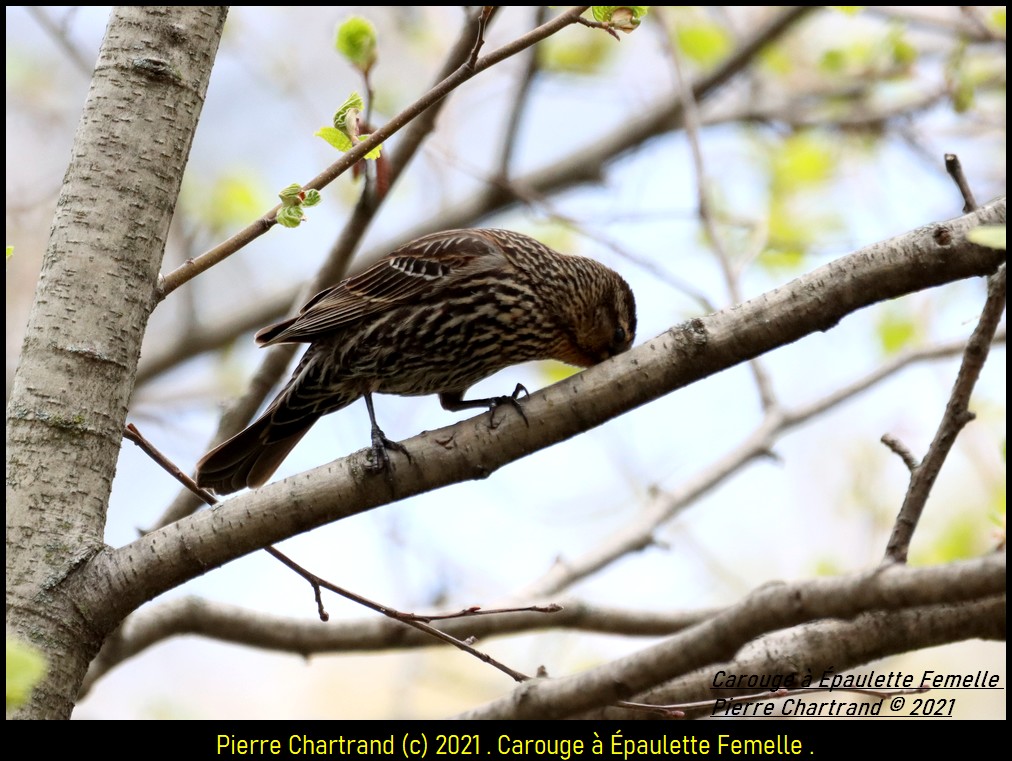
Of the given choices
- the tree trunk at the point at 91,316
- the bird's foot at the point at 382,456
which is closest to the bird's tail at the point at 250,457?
the tree trunk at the point at 91,316

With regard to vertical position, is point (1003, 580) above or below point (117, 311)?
below

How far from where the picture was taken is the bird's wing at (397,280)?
12.3 ft

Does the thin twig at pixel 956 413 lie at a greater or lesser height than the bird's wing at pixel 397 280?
lesser

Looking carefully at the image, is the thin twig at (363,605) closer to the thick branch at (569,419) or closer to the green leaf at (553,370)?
the thick branch at (569,419)

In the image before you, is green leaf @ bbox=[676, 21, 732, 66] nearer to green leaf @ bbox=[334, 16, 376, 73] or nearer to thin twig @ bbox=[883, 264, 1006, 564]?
green leaf @ bbox=[334, 16, 376, 73]

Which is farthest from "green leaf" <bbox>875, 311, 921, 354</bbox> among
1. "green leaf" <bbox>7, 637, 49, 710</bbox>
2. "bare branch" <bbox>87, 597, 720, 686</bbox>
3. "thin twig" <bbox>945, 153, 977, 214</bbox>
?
"green leaf" <bbox>7, 637, 49, 710</bbox>

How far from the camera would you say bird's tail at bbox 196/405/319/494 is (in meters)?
3.73

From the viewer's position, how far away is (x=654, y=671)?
1851 millimetres

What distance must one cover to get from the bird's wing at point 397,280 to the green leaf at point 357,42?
992 mm

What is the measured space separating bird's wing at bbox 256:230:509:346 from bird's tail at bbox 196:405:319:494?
14.6 inches

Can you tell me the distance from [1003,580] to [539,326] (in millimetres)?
2495

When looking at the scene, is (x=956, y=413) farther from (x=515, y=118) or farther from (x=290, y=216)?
(x=515, y=118)
